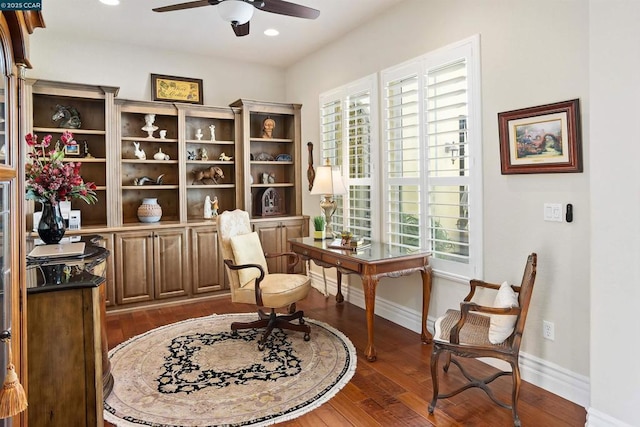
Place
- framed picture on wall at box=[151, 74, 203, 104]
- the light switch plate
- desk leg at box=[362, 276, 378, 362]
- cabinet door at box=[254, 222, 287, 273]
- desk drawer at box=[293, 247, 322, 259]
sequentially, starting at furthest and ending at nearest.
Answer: cabinet door at box=[254, 222, 287, 273]
framed picture on wall at box=[151, 74, 203, 104]
desk drawer at box=[293, 247, 322, 259]
desk leg at box=[362, 276, 378, 362]
the light switch plate

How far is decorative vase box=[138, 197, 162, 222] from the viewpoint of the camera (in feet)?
16.0

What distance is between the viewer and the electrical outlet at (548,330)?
2684 mm

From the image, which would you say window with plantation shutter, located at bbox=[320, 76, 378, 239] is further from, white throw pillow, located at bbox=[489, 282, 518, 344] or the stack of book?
white throw pillow, located at bbox=[489, 282, 518, 344]

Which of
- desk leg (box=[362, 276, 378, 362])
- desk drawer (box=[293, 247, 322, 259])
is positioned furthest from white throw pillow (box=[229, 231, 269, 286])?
desk leg (box=[362, 276, 378, 362])

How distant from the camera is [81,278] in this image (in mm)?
2035

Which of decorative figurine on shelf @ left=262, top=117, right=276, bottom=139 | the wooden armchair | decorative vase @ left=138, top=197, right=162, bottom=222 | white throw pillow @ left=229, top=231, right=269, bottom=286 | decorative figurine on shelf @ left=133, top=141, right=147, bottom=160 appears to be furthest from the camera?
decorative figurine on shelf @ left=262, top=117, right=276, bottom=139

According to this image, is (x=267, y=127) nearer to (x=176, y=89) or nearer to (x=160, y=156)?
(x=176, y=89)

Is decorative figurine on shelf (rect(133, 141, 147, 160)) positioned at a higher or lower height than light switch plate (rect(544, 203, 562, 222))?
higher

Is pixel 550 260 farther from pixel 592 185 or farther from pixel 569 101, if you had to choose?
pixel 569 101

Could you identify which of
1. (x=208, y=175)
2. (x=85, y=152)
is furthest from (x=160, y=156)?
(x=85, y=152)

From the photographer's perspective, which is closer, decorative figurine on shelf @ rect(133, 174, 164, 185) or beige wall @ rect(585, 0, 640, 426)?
beige wall @ rect(585, 0, 640, 426)

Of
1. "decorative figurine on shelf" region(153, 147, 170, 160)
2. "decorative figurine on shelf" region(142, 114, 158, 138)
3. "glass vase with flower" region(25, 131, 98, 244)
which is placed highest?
"decorative figurine on shelf" region(142, 114, 158, 138)

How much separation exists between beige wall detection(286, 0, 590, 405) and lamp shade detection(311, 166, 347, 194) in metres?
1.41

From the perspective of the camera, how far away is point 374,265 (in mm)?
3221
